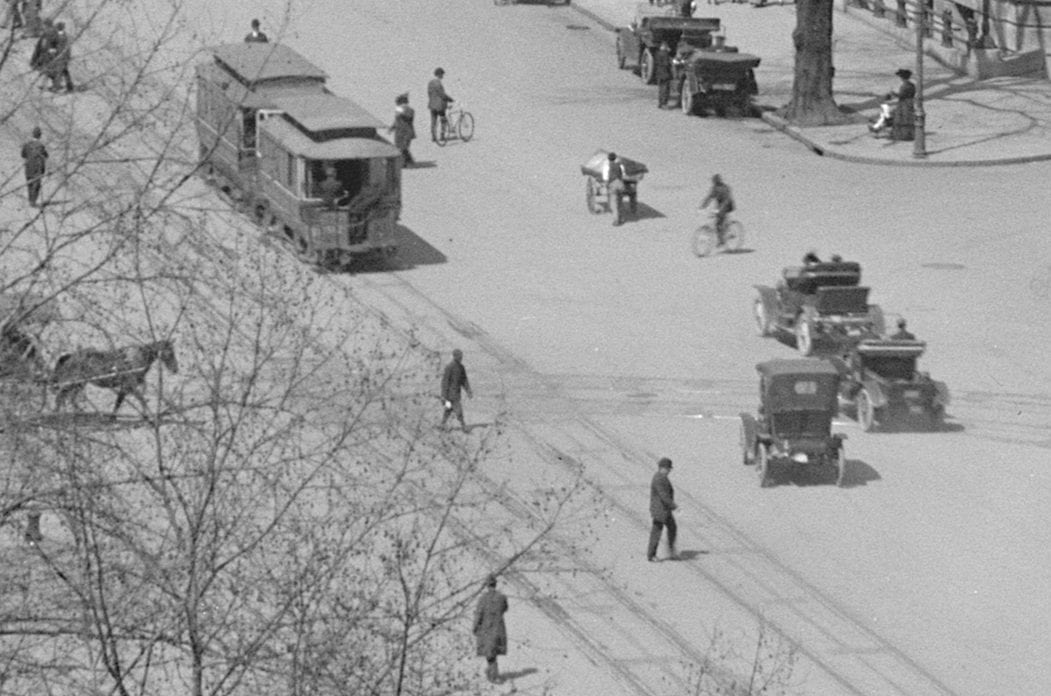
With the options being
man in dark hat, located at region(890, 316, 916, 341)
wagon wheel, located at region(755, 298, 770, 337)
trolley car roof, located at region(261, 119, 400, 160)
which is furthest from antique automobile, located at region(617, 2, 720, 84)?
man in dark hat, located at region(890, 316, 916, 341)

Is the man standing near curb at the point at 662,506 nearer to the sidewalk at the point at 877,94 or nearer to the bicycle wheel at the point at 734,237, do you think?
the bicycle wheel at the point at 734,237

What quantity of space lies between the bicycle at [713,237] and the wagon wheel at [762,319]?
436 centimetres

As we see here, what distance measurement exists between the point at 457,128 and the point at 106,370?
31947 mm

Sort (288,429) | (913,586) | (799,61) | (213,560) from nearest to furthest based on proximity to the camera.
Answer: (213,560) < (288,429) < (913,586) < (799,61)

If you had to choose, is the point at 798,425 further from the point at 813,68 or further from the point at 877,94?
the point at 877,94

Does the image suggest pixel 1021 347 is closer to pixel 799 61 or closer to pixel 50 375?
pixel 799 61

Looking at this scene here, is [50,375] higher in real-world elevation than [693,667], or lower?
higher

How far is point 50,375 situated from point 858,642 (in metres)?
12.0

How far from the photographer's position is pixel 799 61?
4803cm

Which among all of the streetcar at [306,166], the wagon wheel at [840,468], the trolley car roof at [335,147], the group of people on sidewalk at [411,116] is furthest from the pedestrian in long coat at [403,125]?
the wagon wheel at [840,468]

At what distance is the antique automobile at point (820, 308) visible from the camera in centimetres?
3309

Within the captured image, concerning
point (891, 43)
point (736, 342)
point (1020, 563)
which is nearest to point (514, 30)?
point (891, 43)

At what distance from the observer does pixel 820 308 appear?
1319 inches

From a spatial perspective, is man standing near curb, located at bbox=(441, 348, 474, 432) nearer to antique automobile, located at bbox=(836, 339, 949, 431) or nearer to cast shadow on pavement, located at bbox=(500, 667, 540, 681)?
antique automobile, located at bbox=(836, 339, 949, 431)
